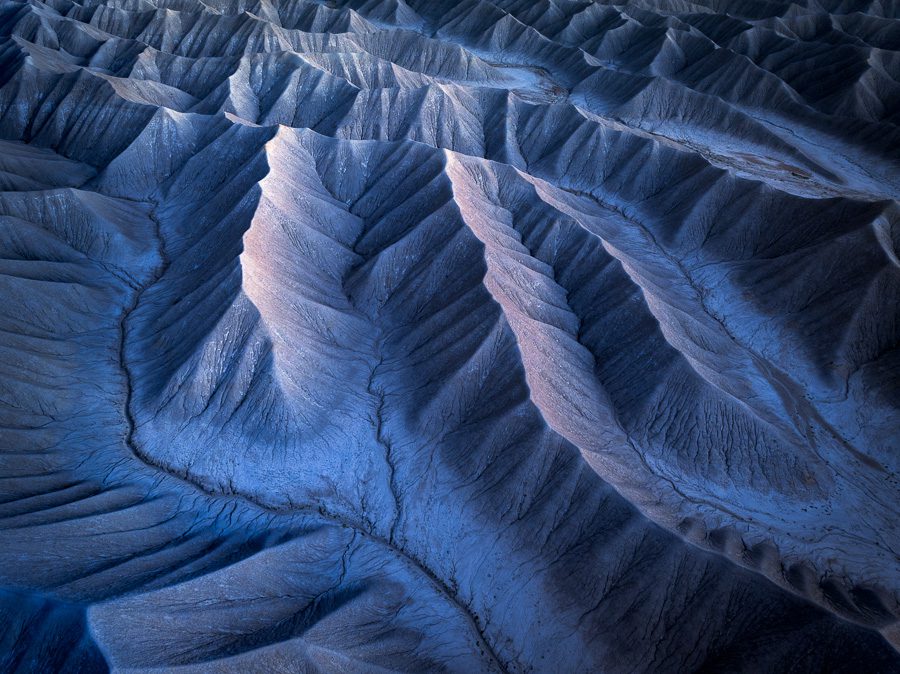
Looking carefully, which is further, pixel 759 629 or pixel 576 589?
pixel 576 589

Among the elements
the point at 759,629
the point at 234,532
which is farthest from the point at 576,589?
the point at 234,532

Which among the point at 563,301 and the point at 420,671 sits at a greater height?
the point at 563,301

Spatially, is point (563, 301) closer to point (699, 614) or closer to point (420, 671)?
point (699, 614)

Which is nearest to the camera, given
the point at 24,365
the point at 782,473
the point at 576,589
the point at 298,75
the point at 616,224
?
the point at 576,589

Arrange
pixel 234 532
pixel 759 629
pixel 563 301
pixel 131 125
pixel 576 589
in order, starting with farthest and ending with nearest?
pixel 131 125 → pixel 563 301 → pixel 234 532 → pixel 576 589 → pixel 759 629

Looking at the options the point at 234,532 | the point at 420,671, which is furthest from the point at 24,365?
the point at 420,671

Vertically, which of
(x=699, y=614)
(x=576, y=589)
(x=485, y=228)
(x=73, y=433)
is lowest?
(x=73, y=433)
